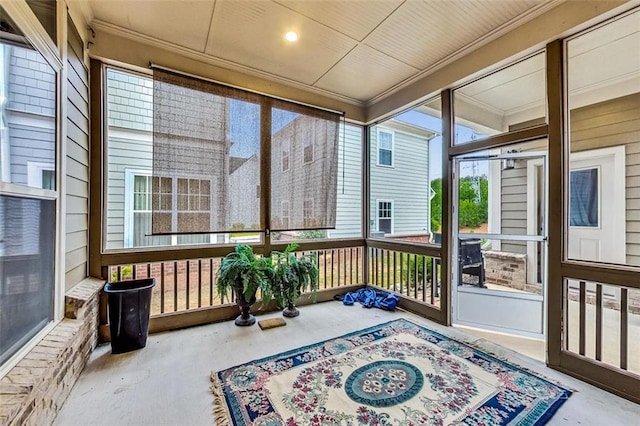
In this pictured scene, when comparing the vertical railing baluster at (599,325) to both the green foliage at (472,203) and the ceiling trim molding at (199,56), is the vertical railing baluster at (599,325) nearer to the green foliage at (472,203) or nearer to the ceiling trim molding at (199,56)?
the green foliage at (472,203)

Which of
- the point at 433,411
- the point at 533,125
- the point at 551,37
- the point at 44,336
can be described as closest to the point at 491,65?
the point at 551,37

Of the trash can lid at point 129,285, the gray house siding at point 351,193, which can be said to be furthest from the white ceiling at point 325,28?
the trash can lid at point 129,285

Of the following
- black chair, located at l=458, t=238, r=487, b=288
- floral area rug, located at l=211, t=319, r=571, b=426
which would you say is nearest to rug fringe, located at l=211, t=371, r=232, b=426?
floral area rug, located at l=211, t=319, r=571, b=426

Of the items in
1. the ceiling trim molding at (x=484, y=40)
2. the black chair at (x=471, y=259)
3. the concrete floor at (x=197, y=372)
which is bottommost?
the concrete floor at (x=197, y=372)

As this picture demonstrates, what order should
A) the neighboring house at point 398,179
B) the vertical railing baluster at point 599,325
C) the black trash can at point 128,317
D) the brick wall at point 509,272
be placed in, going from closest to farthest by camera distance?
1. the vertical railing baluster at point 599,325
2. the black trash can at point 128,317
3. the brick wall at point 509,272
4. the neighboring house at point 398,179

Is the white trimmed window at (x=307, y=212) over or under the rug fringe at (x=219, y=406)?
over

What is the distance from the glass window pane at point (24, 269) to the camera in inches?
55.9

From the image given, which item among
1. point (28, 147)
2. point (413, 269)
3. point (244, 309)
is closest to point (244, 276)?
point (244, 309)

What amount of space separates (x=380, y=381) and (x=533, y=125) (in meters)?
2.52

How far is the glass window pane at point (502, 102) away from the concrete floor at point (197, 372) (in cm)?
209

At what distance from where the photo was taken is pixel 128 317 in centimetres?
249

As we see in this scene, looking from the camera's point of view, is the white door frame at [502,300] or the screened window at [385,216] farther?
the screened window at [385,216]

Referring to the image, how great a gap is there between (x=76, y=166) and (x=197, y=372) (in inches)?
76.2

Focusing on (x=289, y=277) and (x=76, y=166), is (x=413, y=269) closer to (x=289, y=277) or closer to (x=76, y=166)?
(x=289, y=277)
